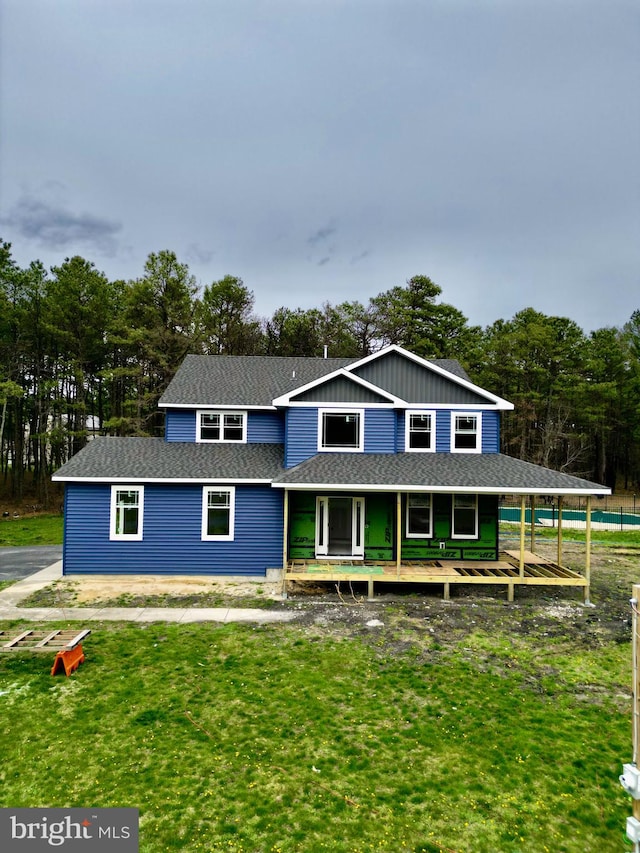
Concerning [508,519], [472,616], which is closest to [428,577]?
[472,616]

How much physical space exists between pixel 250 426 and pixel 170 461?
3.36 metres

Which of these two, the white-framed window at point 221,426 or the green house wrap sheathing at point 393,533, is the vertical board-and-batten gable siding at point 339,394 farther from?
the green house wrap sheathing at point 393,533

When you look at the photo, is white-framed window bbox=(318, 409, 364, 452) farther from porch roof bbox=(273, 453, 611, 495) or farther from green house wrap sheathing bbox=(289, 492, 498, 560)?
green house wrap sheathing bbox=(289, 492, 498, 560)

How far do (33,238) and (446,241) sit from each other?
32850 mm

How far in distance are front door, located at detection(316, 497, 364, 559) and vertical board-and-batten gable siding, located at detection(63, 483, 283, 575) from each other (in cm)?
220

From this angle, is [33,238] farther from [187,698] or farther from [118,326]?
[187,698]

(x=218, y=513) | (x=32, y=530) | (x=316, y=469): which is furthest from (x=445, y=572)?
(x=32, y=530)

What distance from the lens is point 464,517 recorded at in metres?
15.2

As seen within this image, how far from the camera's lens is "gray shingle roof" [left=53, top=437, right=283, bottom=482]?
1430 cm

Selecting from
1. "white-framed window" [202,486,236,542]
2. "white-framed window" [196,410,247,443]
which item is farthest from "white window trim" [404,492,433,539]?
"white-framed window" [196,410,247,443]

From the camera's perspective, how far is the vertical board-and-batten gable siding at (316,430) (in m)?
15.5

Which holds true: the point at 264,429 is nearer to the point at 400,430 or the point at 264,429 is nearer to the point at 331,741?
the point at 400,430

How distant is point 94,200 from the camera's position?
28844 millimetres

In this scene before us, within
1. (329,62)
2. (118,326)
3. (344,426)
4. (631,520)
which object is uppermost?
(329,62)
